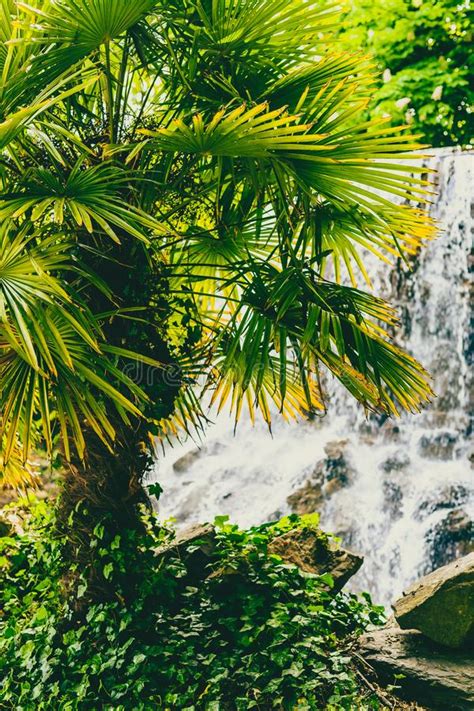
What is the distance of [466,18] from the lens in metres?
11.3

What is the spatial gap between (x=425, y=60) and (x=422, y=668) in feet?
34.0

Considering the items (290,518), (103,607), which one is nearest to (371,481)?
(290,518)

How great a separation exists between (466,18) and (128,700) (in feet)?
35.7

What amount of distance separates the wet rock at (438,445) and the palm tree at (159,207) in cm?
393

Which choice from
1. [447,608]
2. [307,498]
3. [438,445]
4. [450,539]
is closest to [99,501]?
[447,608]

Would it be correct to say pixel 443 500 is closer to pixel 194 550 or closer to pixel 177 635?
pixel 194 550

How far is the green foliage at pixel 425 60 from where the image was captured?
11.5m

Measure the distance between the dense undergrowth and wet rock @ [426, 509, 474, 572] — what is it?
267 centimetres

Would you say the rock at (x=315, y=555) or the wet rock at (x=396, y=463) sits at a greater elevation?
the rock at (x=315, y=555)

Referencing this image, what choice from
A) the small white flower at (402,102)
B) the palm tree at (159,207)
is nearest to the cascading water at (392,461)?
the small white flower at (402,102)

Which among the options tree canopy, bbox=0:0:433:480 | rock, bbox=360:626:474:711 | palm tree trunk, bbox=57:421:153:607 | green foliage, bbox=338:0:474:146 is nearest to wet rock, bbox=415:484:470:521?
rock, bbox=360:626:474:711

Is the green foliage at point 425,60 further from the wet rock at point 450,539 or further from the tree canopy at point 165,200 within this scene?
the tree canopy at point 165,200

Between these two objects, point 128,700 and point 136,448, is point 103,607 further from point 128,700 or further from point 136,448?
point 136,448

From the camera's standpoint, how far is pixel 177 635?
3.71 meters
